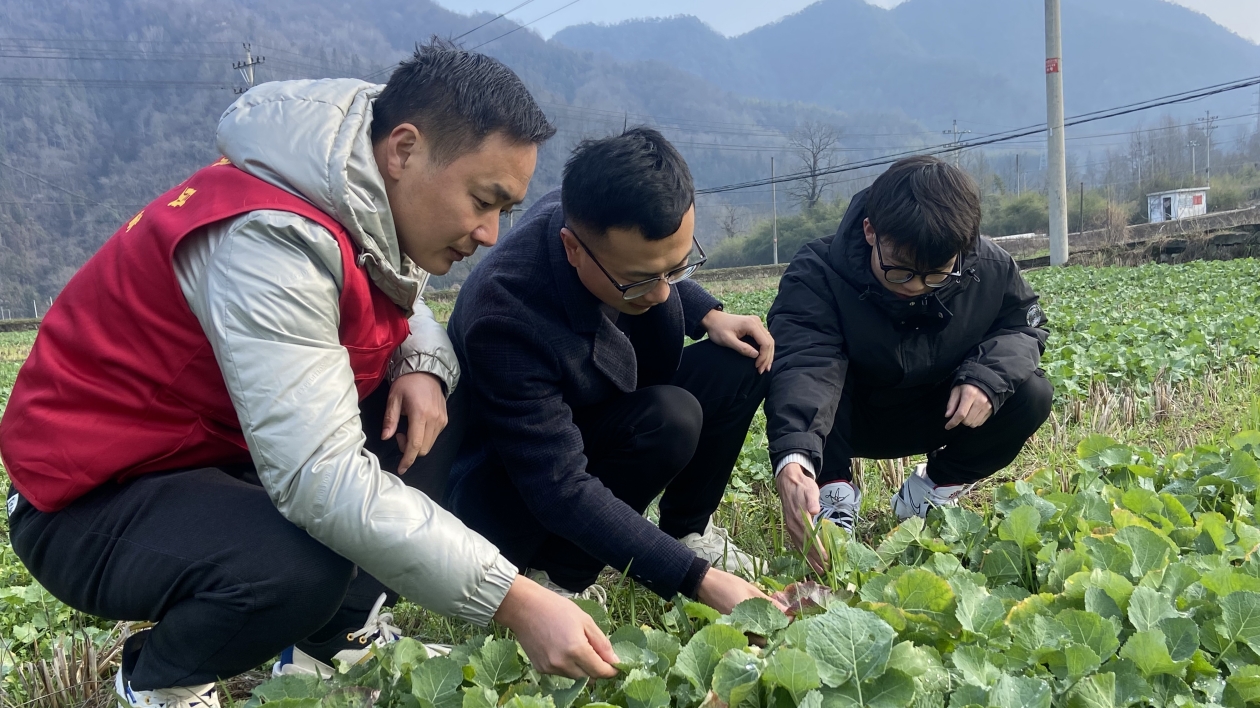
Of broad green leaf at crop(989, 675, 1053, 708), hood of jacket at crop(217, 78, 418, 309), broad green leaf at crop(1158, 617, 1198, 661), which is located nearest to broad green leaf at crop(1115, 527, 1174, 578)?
broad green leaf at crop(1158, 617, 1198, 661)

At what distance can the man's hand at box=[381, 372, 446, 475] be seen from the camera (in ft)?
5.84

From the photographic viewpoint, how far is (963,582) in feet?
4.97

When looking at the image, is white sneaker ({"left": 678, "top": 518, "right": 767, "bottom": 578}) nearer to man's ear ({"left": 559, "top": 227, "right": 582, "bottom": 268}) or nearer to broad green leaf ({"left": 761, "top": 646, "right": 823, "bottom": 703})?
man's ear ({"left": 559, "top": 227, "right": 582, "bottom": 268})

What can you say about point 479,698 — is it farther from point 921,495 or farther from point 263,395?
point 921,495

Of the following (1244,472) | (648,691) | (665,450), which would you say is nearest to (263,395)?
(648,691)

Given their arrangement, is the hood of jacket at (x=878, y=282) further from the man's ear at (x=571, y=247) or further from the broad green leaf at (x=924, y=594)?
the broad green leaf at (x=924, y=594)

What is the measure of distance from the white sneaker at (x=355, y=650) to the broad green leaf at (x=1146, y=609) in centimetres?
127

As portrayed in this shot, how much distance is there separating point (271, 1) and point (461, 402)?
188 metres

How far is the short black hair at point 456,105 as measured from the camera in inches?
61.3

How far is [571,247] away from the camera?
1.96 metres

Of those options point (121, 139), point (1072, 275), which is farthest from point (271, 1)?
point (1072, 275)

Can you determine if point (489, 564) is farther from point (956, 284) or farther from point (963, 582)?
point (956, 284)

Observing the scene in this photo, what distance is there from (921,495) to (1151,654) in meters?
1.32

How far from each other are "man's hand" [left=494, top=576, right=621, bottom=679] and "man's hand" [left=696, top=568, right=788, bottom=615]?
0.30 meters
